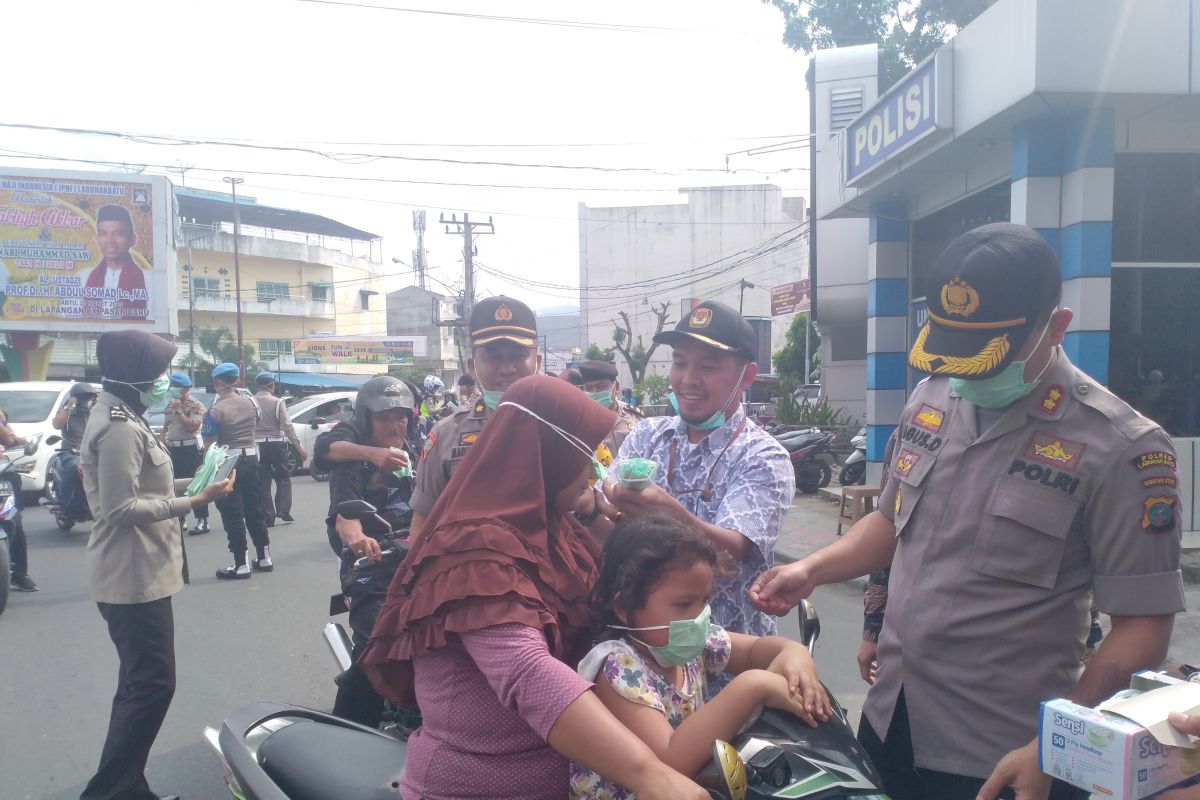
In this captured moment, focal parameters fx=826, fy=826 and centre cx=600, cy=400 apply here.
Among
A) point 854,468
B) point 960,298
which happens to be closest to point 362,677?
point 960,298

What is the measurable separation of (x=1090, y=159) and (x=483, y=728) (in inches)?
302

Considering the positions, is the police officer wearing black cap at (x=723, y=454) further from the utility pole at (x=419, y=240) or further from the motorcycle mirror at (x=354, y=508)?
the utility pole at (x=419, y=240)

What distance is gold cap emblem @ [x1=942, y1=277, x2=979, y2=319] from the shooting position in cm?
174

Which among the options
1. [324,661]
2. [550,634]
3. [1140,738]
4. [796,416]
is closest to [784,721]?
[550,634]

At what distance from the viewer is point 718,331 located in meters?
2.43

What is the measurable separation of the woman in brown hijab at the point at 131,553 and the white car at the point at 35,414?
29.3ft

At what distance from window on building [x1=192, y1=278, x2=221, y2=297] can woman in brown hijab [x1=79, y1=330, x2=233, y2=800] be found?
4179 centimetres

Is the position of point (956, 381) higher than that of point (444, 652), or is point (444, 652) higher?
point (956, 381)

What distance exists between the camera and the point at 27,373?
75.0ft

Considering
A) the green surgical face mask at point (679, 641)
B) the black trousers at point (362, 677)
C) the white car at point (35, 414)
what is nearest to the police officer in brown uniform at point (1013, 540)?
the green surgical face mask at point (679, 641)

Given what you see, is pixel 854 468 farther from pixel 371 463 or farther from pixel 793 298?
pixel 793 298

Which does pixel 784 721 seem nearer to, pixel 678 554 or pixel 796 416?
pixel 678 554

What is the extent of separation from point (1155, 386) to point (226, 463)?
822 cm

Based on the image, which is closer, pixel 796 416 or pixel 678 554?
pixel 678 554
